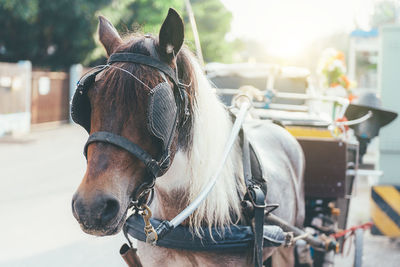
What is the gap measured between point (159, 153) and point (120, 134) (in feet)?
0.59

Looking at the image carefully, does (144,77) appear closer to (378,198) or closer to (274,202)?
(274,202)

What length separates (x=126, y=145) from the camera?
5.38 feet

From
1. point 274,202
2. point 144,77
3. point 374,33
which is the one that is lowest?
point 274,202

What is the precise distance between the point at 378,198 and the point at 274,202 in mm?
3340

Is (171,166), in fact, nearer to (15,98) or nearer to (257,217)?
(257,217)

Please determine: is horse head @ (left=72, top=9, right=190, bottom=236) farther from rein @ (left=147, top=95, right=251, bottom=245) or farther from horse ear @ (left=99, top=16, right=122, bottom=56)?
rein @ (left=147, top=95, right=251, bottom=245)

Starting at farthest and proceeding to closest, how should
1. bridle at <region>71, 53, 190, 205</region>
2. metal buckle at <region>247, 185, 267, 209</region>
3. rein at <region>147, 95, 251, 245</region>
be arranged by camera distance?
1. metal buckle at <region>247, 185, 267, 209</region>
2. rein at <region>147, 95, 251, 245</region>
3. bridle at <region>71, 53, 190, 205</region>

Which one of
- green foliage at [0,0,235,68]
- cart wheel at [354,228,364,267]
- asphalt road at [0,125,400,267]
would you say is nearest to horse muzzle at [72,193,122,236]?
cart wheel at [354,228,364,267]

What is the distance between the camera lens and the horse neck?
2.09 meters

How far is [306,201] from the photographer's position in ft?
13.1

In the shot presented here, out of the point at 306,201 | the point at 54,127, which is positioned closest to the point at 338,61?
the point at 306,201

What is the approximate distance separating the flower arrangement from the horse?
3070 mm

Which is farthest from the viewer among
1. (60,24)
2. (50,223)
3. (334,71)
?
(60,24)

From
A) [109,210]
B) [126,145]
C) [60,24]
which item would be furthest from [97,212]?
[60,24]
